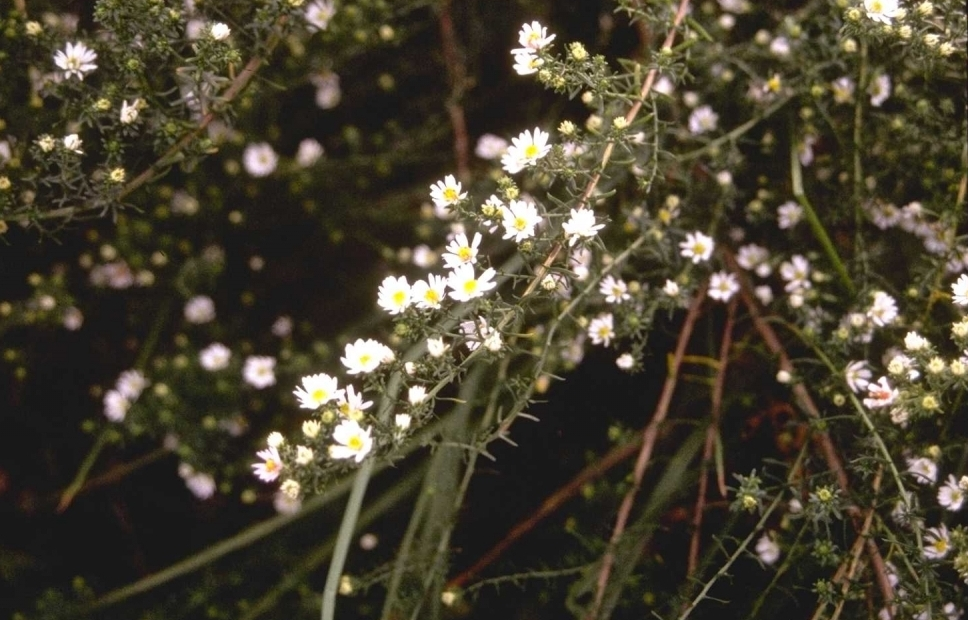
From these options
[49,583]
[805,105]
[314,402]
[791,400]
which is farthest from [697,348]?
[49,583]

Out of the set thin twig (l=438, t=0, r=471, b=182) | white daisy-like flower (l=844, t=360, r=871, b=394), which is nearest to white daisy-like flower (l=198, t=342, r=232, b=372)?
thin twig (l=438, t=0, r=471, b=182)

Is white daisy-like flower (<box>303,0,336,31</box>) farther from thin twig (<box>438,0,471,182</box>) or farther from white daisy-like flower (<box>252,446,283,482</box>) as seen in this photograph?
white daisy-like flower (<box>252,446,283,482</box>)

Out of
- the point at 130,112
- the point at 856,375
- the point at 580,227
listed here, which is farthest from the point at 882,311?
the point at 130,112

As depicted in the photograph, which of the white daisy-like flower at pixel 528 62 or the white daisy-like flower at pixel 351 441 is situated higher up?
the white daisy-like flower at pixel 528 62

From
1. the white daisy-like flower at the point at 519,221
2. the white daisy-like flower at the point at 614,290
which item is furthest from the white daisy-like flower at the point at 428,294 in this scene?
the white daisy-like flower at the point at 614,290

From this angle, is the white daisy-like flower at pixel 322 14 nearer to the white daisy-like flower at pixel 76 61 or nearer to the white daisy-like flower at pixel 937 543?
the white daisy-like flower at pixel 76 61
